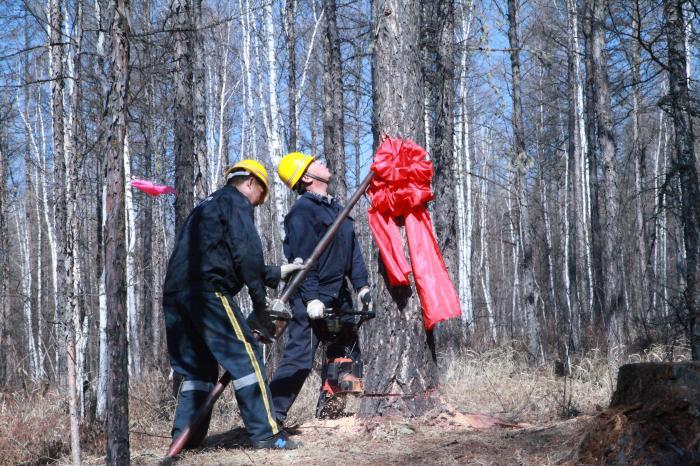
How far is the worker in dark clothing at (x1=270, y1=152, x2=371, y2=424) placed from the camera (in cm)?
542

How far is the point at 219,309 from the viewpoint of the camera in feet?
15.4

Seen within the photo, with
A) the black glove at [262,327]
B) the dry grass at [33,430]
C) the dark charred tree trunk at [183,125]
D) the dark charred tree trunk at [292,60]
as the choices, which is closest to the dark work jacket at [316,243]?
the black glove at [262,327]

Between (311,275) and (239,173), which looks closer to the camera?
(239,173)

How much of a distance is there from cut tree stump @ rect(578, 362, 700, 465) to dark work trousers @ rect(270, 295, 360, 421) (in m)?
2.41

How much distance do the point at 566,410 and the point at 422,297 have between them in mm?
1504

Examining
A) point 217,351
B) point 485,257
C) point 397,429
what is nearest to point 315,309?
point 217,351

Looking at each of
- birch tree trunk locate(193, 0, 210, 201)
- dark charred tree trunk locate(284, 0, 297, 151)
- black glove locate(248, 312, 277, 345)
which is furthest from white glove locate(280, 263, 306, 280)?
dark charred tree trunk locate(284, 0, 297, 151)

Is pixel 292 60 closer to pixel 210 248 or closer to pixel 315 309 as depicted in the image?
pixel 315 309

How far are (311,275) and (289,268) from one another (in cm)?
50

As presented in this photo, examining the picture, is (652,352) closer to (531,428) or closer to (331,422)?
(531,428)

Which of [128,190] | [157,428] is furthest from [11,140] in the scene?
[157,428]

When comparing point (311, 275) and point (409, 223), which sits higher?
point (409, 223)

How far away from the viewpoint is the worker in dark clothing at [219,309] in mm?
4652

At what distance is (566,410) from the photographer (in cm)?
537
